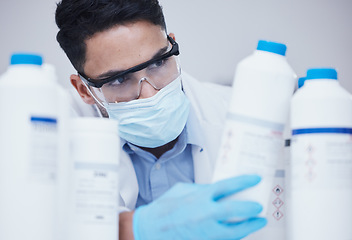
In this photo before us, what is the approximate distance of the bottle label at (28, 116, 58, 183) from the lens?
2.56 feet

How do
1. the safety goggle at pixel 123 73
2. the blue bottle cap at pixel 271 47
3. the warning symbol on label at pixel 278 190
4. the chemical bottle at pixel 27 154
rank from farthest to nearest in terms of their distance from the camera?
the safety goggle at pixel 123 73
the warning symbol on label at pixel 278 190
the blue bottle cap at pixel 271 47
the chemical bottle at pixel 27 154

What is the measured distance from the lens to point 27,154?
2.56 ft

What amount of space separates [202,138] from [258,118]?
2.85 feet

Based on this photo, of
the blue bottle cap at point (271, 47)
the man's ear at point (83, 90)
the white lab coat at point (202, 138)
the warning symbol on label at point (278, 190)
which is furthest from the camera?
the man's ear at point (83, 90)

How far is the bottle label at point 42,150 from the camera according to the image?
0.78m

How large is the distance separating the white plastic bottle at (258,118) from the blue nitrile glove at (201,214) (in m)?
0.03

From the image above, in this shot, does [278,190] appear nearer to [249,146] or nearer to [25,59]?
[249,146]

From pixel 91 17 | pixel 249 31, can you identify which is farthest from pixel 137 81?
pixel 249 31

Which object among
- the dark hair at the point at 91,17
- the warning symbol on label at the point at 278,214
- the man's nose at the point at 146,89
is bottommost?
the warning symbol on label at the point at 278,214

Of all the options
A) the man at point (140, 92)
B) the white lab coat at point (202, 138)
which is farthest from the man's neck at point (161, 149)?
the white lab coat at point (202, 138)

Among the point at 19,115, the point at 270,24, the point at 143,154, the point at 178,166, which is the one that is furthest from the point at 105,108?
the point at 270,24

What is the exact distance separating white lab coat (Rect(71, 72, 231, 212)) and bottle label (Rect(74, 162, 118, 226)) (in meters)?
0.60

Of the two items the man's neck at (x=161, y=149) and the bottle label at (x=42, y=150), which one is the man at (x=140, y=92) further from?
the bottle label at (x=42, y=150)

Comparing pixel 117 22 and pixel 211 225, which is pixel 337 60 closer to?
pixel 117 22
